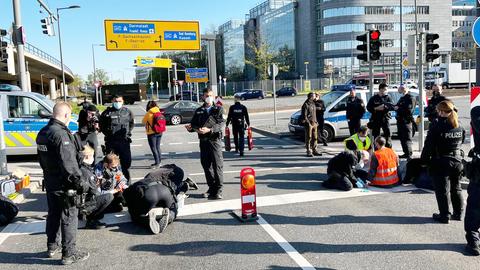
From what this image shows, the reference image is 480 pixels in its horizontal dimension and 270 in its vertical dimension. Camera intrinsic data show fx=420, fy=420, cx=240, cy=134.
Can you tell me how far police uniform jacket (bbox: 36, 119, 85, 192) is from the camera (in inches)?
175

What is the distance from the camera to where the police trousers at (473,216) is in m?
4.60

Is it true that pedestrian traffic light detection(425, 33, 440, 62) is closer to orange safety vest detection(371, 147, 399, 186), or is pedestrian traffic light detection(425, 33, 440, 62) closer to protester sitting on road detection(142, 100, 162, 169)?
orange safety vest detection(371, 147, 399, 186)

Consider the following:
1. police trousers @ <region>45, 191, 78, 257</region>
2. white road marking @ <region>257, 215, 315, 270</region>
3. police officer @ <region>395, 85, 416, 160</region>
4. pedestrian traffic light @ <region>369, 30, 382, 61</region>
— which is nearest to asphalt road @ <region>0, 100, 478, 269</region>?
white road marking @ <region>257, 215, 315, 270</region>

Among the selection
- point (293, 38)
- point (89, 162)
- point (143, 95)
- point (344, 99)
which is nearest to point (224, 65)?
point (293, 38)

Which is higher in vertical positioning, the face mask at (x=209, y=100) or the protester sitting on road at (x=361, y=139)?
the face mask at (x=209, y=100)

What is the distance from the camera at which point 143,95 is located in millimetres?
65188

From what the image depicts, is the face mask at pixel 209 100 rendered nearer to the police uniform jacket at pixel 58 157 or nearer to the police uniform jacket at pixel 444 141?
the police uniform jacket at pixel 58 157

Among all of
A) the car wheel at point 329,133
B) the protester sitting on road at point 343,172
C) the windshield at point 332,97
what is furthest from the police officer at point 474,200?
the windshield at point 332,97

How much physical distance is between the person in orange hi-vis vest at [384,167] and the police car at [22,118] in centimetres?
807

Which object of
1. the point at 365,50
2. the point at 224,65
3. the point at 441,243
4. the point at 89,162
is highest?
the point at 224,65

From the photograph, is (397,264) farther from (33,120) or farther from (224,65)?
(224,65)

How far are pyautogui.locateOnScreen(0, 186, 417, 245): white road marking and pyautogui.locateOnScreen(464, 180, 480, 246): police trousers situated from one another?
2.62 meters

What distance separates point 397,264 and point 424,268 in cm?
26

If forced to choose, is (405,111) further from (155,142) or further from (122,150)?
(122,150)
